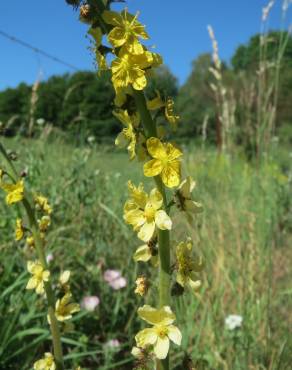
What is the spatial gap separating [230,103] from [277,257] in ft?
6.76

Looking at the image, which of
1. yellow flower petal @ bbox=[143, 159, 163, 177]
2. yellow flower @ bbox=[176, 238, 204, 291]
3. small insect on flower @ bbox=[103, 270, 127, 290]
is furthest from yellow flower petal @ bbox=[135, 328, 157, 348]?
small insect on flower @ bbox=[103, 270, 127, 290]

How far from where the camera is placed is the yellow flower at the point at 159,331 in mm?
1104

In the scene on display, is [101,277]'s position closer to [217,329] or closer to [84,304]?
[84,304]

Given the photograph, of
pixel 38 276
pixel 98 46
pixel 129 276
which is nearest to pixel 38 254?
pixel 38 276

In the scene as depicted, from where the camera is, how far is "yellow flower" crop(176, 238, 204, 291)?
1175 mm

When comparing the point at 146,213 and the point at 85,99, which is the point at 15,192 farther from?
the point at 85,99

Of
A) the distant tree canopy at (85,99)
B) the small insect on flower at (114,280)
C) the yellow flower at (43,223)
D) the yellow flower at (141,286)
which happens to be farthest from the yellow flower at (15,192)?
the small insect on flower at (114,280)

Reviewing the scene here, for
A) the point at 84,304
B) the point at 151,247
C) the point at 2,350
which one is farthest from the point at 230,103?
the point at 151,247

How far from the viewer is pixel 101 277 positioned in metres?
2.80

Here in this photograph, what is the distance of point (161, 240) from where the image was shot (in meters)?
1.14

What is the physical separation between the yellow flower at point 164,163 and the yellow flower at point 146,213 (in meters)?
0.04

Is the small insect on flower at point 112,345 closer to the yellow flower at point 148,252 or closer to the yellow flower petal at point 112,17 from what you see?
the yellow flower at point 148,252

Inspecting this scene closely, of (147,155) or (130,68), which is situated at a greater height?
(130,68)

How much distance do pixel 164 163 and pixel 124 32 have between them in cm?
28
